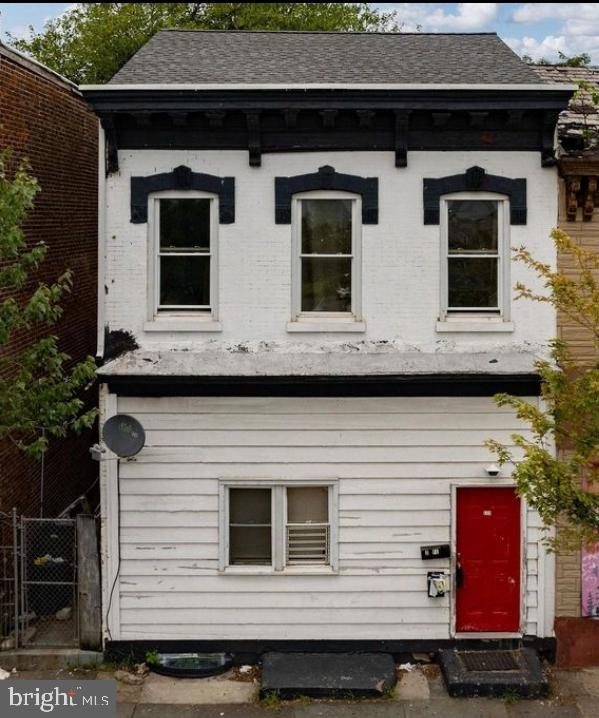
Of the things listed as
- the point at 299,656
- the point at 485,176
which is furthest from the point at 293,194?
the point at 299,656

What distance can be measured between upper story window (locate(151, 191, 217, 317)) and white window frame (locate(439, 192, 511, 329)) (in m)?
3.06

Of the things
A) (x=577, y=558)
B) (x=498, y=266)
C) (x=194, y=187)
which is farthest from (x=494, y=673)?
(x=194, y=187)

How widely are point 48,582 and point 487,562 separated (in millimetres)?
5813

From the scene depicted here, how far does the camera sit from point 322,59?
1262 centimetres

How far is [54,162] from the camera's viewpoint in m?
14.0

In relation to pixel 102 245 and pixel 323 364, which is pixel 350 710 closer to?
pixel 323 364

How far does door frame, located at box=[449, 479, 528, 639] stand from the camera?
11.2m

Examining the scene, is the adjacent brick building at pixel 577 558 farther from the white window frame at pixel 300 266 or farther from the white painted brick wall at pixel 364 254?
the white window frame at pixel 300 266

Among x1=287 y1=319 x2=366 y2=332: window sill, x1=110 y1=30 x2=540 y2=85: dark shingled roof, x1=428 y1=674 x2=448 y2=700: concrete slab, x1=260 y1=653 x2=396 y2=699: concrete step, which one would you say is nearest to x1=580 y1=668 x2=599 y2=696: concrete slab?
x1=428 y1=674 x2=448 y2=700: concrete slab

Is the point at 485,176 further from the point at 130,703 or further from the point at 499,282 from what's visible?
the point at 130,703

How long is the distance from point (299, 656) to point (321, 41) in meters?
9.50

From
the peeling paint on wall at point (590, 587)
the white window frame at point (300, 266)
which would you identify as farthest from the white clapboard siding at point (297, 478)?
the white window frame at point (300, 266)

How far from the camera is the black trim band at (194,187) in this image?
11062 mm

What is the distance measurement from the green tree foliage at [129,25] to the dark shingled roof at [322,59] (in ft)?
70.9
